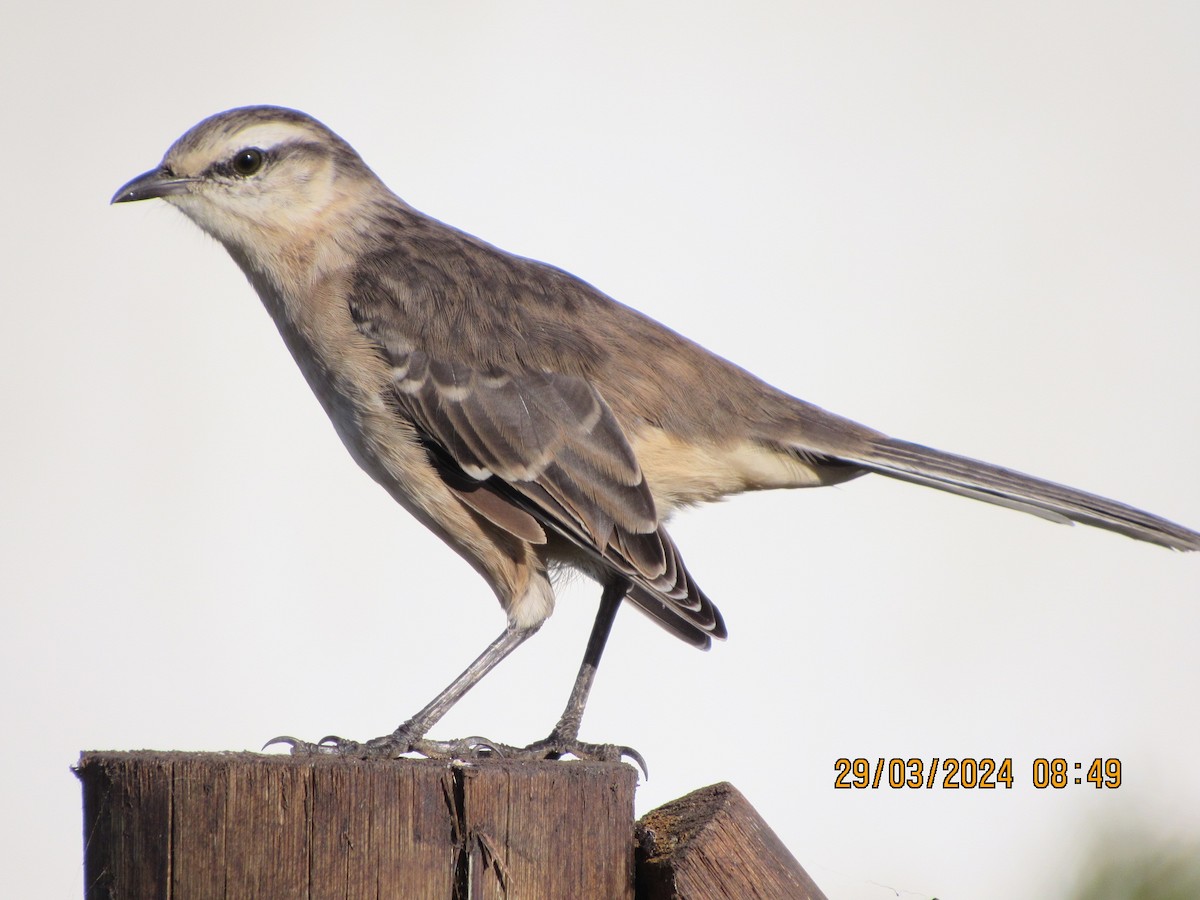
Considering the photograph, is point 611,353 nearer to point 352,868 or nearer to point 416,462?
point 416,462

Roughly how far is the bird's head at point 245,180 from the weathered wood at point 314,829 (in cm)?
282

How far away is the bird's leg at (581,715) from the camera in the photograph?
14.4ft

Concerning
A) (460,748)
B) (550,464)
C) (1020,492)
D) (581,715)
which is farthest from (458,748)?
(1020,492)

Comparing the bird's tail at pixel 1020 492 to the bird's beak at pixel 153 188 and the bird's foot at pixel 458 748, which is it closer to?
the bird's foot at pixel 458 748

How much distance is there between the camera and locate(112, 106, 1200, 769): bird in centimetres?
457

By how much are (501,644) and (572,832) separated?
1753 mm

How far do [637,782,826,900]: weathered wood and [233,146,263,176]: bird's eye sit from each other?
3.35 metres

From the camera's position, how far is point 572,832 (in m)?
3.00

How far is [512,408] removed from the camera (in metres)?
4.69

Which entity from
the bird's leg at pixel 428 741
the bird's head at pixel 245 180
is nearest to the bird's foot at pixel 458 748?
the bird's leg at pixel 428 741

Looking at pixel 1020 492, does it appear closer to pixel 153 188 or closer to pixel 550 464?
pixel 550 464

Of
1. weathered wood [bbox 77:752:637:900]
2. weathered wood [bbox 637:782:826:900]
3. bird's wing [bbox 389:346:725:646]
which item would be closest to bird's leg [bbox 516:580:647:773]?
bird's wing [bbox 389:346:725:646]

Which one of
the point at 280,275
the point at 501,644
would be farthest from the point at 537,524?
the point at 280,275

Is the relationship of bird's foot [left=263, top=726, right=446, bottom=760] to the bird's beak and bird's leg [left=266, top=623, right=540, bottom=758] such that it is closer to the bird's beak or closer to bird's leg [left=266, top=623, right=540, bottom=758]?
bird's leg [left=266, top=623, right=540, bottom=758]
